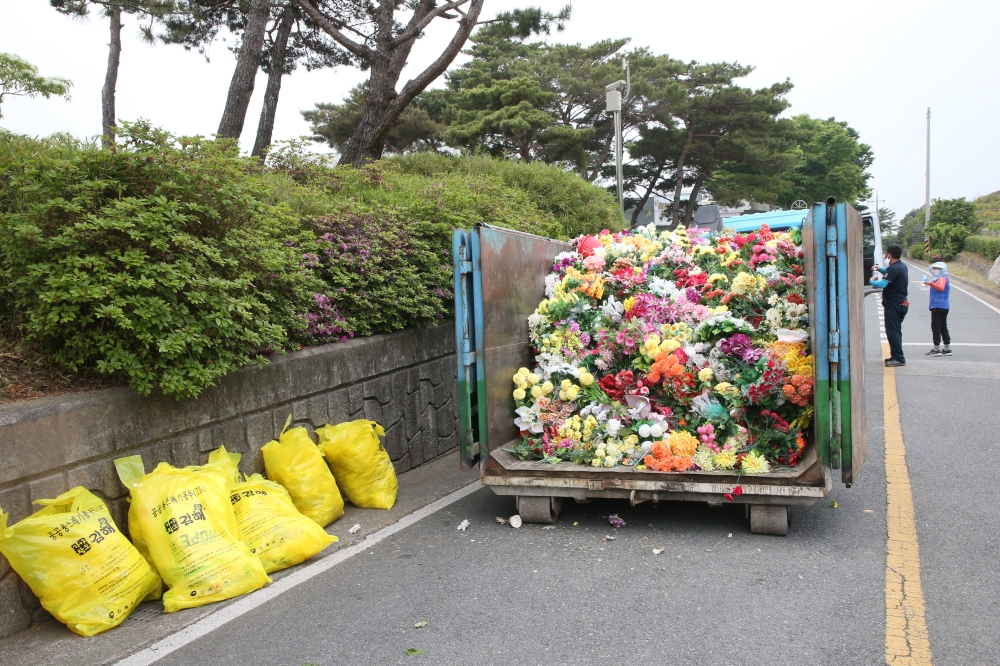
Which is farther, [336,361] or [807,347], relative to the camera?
[336,361]

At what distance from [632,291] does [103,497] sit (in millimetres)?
4056

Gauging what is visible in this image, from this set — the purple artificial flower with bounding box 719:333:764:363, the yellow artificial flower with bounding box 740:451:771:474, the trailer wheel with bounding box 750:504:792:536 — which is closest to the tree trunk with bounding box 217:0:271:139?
the purple artificial flower with bounding box 719:333:764:363

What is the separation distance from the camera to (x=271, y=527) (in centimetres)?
421

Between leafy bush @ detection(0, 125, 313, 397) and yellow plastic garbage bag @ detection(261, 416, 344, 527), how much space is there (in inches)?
24.3

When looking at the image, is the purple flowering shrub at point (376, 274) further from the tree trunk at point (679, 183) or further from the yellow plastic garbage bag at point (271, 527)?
the tree trunk at point (679, 183)

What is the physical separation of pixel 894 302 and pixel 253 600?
35.4 ft

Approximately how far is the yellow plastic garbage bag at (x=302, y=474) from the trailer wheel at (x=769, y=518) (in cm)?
271

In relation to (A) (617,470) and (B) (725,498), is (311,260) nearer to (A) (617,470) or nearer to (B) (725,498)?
(A) (617,470)

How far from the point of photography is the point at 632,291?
610cm

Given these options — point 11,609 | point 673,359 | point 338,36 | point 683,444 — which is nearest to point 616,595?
point 683,444

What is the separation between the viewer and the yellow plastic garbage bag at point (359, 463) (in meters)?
5.19

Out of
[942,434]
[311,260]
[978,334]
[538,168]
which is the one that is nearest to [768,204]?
[978,334]

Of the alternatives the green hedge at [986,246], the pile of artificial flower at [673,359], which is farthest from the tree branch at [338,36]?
the green hedge at [986,246]

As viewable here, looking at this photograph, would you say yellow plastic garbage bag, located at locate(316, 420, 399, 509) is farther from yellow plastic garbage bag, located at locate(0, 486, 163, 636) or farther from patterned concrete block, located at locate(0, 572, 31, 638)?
patterned concrete block, located at locate(0, 572, 31, 638)
